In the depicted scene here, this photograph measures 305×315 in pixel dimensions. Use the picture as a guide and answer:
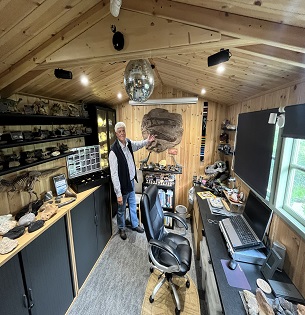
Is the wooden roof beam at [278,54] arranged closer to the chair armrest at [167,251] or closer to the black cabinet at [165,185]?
the chair armrest at [167,251]

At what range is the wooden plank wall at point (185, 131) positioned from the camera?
124 inches

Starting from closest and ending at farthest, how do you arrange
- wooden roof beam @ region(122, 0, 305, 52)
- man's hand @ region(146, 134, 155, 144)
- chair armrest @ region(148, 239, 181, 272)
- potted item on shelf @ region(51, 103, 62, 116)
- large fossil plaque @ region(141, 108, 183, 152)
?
wooden roof beam @ region(122, 0, 305, 52) < chair armrest @ region(148, 239, 181, 272) < potted item on shelf @ region(51, 103, 62, 116) < man's hand @ region(146, 134, 155, 144) < large fossil plaque @ region(141, 108, 183, 152)

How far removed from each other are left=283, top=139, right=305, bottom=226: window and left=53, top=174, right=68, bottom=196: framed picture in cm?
235

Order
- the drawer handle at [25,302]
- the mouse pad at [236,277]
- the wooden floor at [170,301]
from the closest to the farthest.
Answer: the mouse pad at [236,277], the drawer handle at [25,302], the wooden floor at [170,301]

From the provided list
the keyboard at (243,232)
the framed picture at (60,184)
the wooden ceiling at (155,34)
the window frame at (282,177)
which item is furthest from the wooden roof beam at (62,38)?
the keyboard at (243,232)

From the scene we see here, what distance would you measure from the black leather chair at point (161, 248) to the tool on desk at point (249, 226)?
0.49m

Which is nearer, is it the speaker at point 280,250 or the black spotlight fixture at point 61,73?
the speaker at point 280,250

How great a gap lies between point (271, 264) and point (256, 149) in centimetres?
102

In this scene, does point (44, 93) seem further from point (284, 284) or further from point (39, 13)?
point (284, 284)

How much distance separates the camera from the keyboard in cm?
140

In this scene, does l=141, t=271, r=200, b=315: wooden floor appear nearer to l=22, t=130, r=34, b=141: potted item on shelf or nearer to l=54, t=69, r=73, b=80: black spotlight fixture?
l=22, t=130, r=34, b=141: potted item on shelf

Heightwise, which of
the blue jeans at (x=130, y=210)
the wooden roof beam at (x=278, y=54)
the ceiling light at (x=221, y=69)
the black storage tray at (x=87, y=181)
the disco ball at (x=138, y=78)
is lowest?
the blue jeans at (x=130, y=210)

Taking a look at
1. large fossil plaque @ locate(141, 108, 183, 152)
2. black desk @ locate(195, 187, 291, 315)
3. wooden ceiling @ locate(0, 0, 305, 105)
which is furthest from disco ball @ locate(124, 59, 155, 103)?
large fossil plaque @ locate(141, 108, 183, 152)

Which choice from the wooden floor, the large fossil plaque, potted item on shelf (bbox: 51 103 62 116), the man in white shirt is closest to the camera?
the wooden floor
